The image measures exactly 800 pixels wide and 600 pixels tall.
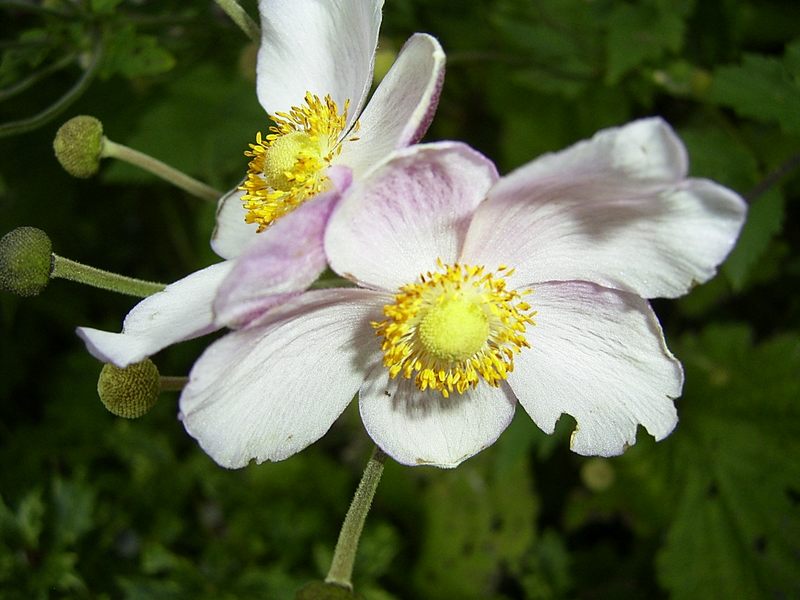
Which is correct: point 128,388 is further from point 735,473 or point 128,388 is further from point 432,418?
point 735,473

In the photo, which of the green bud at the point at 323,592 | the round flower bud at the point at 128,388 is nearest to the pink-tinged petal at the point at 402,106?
the round flower bud at the point at 128,388

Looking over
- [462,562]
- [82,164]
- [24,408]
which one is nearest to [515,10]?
[82,164]

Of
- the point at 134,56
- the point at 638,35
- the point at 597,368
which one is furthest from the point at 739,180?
the point at 134,56

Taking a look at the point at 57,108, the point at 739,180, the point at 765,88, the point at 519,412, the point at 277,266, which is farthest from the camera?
the point at 739,180

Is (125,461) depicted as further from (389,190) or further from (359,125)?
(389,190)

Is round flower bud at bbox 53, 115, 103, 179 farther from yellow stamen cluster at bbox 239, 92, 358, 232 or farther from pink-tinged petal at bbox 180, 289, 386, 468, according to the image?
pink-tinged petal at bbox 180, 289, 386, 468

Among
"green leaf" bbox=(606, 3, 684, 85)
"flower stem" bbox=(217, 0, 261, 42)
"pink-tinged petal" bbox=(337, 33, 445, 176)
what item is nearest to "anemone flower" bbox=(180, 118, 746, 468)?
"pink-tinged petal" bbox=(337, 33, 445, 176)
